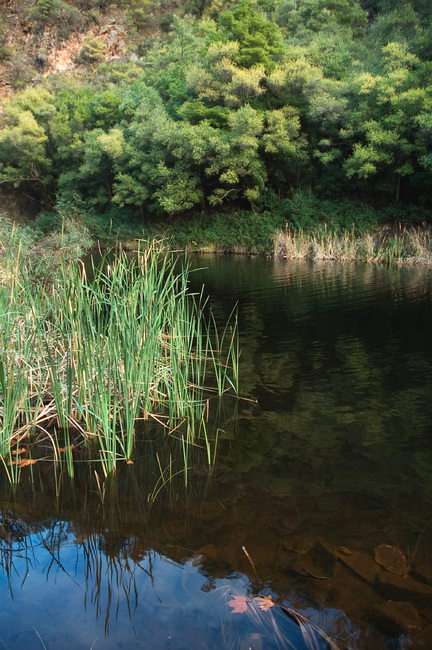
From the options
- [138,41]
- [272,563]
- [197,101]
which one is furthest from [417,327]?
[138,41]

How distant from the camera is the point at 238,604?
2072mm

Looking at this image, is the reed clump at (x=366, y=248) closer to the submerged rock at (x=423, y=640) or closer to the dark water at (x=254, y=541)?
the dark water at (x=254, y=541)

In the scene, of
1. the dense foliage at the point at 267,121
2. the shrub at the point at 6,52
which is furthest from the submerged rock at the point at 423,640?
the shrub at the point at 6,52

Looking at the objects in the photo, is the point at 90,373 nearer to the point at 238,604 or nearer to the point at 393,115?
the point at 238,604

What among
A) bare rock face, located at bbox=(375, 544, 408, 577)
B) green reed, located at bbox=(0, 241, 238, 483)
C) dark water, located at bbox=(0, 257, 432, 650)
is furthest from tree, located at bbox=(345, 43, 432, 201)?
bare rock face, located at bbox=(375, 544, 408, 577)

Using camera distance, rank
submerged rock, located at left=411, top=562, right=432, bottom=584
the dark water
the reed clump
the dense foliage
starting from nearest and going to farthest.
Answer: the dark water
submerged rock, located at left=411, top=562, right=432, bottom=584
the reed clump
the dense foliage

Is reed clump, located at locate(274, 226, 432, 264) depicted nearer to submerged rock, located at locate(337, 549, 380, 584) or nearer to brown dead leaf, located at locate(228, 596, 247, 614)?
submerged rock, located at locate(337, 549, 380, 584)

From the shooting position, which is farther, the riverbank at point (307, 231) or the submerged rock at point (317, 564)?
the riverbank at point (307, 231)

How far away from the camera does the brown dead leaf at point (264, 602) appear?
204cm

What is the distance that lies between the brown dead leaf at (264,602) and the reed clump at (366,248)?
14058mm

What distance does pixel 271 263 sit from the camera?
56.2ft

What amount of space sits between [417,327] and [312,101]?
54.8 feet

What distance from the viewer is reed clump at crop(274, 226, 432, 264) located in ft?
48.9

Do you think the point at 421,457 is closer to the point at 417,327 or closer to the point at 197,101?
the point at 417,327
